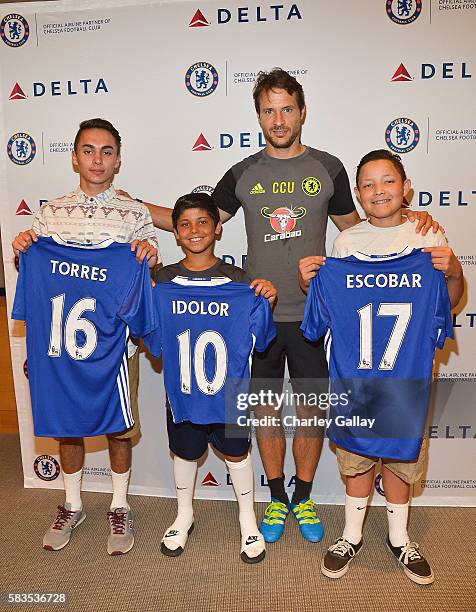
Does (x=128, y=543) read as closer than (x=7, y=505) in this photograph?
Yes

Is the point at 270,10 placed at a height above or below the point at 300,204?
above

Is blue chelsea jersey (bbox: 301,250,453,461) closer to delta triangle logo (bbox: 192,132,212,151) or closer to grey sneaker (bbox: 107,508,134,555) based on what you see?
delta triangle logo (bbox: 192,132,212,151)

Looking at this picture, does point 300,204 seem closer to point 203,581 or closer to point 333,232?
point 333,232

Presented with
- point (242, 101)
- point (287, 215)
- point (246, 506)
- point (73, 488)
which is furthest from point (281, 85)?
point (73, 488)

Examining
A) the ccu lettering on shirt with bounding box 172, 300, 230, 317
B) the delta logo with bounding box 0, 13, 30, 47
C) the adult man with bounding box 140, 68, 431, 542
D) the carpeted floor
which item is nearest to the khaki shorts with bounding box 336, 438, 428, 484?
the adult man with bounding box 140, 68, 431, 542

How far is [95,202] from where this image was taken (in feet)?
7.13

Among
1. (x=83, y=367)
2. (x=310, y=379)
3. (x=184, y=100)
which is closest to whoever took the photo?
(x=83, y=367)

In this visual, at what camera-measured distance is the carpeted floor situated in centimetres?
196

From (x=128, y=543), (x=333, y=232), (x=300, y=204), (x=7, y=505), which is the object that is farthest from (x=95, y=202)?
(x=7, y=505)

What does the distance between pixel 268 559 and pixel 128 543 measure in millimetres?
611

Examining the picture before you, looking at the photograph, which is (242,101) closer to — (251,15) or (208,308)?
(251,15)

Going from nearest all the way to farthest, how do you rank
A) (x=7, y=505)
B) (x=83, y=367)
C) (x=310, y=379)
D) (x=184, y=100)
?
(x=83, y=367)
(x=310, y=379)
(x=184, y=100)
(x=7, y=505)

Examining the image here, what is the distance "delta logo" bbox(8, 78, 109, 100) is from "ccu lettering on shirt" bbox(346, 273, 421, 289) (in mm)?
1540

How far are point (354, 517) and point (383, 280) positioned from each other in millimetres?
987
